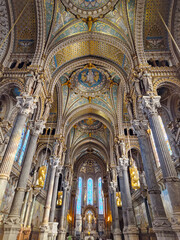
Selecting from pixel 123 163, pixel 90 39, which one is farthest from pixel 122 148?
pixel 90 39

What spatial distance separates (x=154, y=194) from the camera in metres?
7.16

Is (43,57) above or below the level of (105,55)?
below

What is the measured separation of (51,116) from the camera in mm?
17547

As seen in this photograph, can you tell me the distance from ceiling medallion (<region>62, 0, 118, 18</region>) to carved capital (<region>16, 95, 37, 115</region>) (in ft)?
24.1

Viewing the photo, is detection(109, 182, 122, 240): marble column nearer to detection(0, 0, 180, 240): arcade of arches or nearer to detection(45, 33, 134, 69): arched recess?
detection(0, 0, 180, 240): arcade of arches

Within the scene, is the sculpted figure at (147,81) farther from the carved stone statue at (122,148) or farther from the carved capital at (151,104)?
the carved stone statue at (122,148)

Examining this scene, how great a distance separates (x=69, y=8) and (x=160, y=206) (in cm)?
1311

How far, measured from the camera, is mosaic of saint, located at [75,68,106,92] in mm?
16797

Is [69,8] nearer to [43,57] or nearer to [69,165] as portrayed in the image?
[43,57]

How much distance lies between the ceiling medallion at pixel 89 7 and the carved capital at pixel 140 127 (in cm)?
822

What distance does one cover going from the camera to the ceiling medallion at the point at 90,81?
16703 millimetres

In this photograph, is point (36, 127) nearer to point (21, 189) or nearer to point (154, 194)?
point (21, 189)

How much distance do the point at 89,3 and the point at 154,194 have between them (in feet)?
41.8

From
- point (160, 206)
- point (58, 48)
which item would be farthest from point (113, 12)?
point (160, 206)
